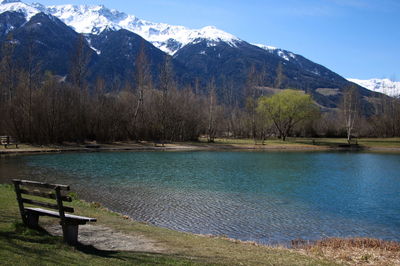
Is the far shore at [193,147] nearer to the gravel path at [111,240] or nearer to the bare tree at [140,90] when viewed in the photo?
the bare tree at [140,90]

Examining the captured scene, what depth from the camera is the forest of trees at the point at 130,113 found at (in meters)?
55.6

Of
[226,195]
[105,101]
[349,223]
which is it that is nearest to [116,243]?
[349,223]

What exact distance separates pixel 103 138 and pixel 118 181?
125 ft

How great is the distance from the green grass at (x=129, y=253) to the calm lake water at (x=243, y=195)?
149 inches

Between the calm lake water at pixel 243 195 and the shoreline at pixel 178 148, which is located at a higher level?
the shoreline at pixel 178 148

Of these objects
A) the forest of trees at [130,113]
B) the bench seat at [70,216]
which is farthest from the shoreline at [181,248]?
the forest of trees at [130,113]

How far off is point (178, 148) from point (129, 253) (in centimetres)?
5228

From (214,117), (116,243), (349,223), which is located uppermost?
(214,117)

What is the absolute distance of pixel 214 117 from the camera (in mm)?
84375

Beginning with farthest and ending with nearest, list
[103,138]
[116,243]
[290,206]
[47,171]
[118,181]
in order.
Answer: [103,138] < [47,171] < [118,181] < [290,206] < [116,243]

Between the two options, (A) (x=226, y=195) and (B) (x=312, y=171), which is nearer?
(A) (x=226, y=195)

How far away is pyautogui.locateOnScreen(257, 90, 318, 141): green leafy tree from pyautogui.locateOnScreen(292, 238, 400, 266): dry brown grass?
71.4 meters

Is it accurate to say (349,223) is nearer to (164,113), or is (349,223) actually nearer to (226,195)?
(226,195)

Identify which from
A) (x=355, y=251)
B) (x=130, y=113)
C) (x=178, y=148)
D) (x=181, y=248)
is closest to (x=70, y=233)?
(x=181, y=248)
